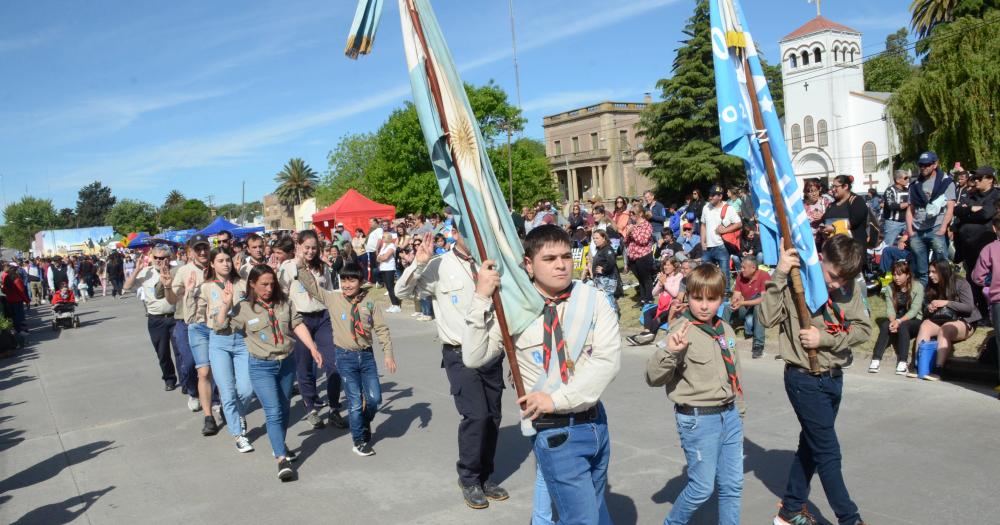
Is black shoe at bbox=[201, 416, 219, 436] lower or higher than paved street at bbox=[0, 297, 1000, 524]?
higher

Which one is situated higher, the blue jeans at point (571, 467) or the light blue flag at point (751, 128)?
the light blue flag at point (751, 128)

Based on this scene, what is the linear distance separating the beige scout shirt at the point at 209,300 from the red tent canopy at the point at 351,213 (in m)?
19.8

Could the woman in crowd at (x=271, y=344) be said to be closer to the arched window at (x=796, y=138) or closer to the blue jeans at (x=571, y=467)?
the blue jeans at (x=571, y=467)

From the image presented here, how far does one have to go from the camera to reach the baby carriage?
21.6 metres

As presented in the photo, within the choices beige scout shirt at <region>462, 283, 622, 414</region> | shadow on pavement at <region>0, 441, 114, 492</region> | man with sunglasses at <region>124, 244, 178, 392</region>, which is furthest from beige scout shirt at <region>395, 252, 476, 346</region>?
man with sunglasses at <region>124, 244, 178, 392</region>

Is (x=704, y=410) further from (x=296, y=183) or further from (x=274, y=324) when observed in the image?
(x=296, y=183)

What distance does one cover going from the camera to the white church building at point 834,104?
5962 centimetres

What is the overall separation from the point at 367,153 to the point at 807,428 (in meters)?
73.5

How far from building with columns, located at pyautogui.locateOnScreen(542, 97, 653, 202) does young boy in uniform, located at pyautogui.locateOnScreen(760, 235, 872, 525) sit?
241 ft

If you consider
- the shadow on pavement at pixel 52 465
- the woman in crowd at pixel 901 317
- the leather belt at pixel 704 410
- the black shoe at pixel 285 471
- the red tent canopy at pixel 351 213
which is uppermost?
the red tent canopy at pixel 351 213

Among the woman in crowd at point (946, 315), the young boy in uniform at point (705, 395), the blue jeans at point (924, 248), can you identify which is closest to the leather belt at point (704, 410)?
the young boy in uniform at point (705, 395)

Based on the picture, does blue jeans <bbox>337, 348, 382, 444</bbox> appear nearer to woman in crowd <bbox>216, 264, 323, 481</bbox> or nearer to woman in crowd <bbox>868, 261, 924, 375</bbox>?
woman in crowd <bbox>216, 264, 323, 481</bbox>

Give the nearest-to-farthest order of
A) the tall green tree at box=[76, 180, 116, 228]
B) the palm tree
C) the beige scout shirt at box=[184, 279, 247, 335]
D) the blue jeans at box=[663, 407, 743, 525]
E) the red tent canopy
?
1. the blue jeans at box=[663, 407, 743, 525]
2. the beige scout shirt at box=[184, 279, 247, 335]
3. the red tent canopy
4. the palm tree
5. the tall green tree at box=[76, 180, 116, 228]

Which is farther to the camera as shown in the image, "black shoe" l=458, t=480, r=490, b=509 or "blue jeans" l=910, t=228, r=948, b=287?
"blue jeans" l=910, t=228, r=948, b=287
